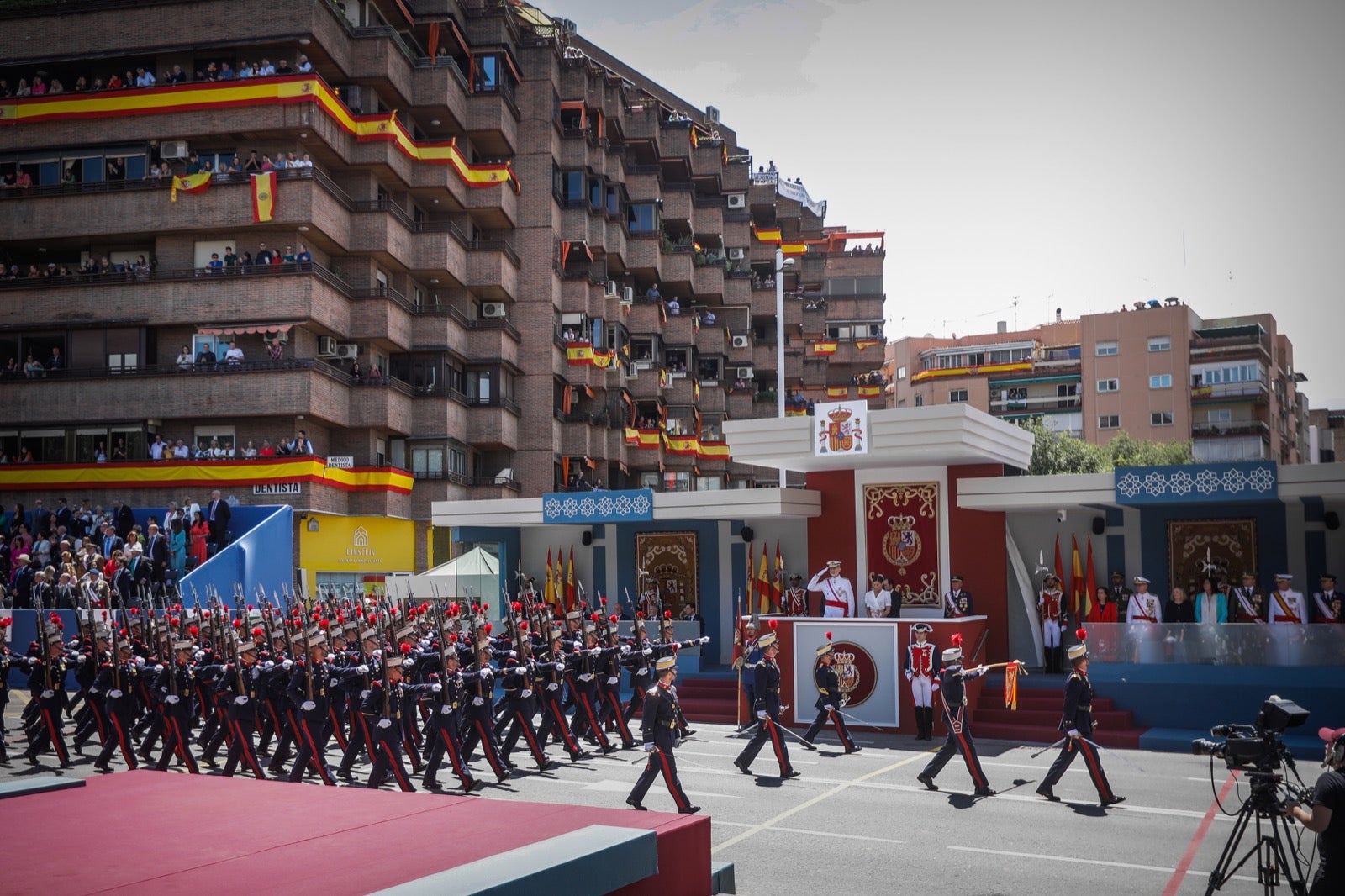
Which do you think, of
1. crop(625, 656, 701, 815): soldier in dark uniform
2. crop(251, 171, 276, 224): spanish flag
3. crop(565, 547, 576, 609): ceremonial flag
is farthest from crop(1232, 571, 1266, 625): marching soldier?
crop(251, 171, 276, 224): spanish flag

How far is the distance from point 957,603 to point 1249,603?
16.8 feet

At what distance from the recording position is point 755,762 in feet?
61.6

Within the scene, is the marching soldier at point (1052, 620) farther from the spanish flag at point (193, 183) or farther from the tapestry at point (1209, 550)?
the spanish flag at point (193, 183)

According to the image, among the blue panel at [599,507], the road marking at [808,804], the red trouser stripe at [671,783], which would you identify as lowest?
the road marking at [808,804]

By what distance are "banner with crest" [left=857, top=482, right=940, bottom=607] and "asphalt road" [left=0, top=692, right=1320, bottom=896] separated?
198 inches

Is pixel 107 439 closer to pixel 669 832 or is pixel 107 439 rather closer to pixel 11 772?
pixel 11 772

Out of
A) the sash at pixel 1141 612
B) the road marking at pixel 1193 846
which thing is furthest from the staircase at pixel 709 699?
the road marking at pixel 1193 846

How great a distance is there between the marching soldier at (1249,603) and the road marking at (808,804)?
6697mm

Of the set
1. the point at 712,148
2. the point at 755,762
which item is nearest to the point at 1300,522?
the point at 755,762

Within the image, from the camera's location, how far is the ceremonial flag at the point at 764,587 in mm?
27438

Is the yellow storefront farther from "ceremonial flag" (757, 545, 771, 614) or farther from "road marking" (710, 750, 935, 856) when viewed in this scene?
"road marking" (710, 750, 935, 856)

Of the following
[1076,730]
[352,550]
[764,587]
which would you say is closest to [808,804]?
[1076,730]

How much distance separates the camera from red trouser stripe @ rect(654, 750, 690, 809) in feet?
45.2

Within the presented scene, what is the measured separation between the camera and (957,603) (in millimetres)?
23484
